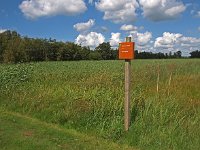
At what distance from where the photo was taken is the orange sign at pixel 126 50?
296 inches

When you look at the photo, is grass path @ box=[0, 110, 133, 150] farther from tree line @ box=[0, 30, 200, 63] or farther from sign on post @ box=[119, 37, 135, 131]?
tree line @ box=[0, 30, 200, 63]

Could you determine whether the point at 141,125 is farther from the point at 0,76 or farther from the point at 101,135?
the point at 0,76

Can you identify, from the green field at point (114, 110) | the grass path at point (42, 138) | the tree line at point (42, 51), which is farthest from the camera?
the tree line at point (42, 51)

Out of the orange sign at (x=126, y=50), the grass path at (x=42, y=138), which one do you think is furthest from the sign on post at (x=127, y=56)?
the grass path at (x=42, y=138)

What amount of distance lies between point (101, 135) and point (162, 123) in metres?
1.47

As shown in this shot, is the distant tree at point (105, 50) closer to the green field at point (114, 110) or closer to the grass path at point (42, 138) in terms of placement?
the green field at point (114, 110)

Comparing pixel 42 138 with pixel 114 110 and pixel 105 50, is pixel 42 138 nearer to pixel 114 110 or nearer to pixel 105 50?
pixel 114 110

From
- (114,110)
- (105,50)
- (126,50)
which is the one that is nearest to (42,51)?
(105,50)

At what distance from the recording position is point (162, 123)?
26.1 feet

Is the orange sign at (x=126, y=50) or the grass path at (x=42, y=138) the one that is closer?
the grass path at (x=42, y=138)

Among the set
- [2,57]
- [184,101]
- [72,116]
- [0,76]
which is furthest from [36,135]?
[2,57]

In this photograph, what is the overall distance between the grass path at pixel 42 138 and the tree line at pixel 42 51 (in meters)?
70.0

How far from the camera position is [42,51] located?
94.2 metres

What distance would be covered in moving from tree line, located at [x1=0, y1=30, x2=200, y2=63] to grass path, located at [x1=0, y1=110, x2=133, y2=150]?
230 feet
